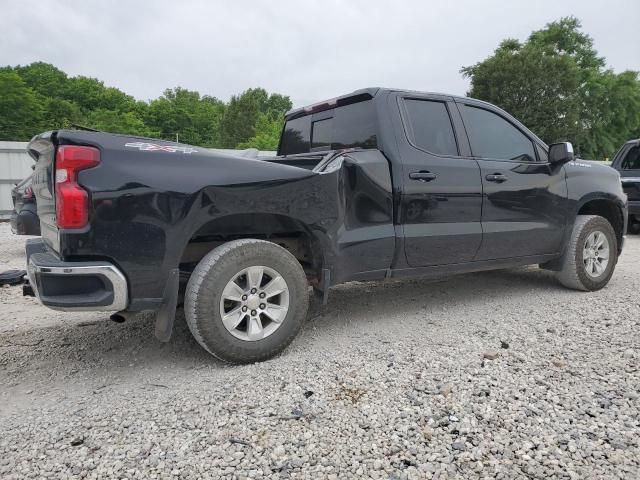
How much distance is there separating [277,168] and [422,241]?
133 cm

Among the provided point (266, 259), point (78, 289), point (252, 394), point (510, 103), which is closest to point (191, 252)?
point (266, 259)

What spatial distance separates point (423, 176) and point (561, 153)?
1667 mm

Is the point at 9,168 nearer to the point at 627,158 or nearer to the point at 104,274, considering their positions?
the point at 104,274

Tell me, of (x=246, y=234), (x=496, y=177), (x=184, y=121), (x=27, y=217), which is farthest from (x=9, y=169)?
(x=184, y=121)

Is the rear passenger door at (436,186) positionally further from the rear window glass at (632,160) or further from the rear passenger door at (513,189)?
the rear window glass at (632,160)

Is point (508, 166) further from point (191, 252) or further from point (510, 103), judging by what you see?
point (510, 103)

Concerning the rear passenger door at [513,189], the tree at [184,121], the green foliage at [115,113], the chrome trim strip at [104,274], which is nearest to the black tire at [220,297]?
the chrome trim strip at [104,274]

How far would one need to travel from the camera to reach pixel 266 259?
115 inches

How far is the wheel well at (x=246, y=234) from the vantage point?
10.0 ft

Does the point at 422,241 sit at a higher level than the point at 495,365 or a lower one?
higher

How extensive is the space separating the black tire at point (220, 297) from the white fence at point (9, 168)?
11467 millimetres

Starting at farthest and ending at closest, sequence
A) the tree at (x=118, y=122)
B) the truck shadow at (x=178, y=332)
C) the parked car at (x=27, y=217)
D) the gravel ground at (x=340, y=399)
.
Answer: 1. the tree at (x=118, y=122)
2. the parked car at (x=27, y=217)
3. the truck shadow at (x=178, y=332)
4. the gravel ground at (x=340, y=399)

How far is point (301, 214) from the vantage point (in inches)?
123

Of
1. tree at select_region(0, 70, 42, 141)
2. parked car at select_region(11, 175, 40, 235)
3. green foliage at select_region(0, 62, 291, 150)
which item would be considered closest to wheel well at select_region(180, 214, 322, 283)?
parked car at select_region(11, 175, 40, 235)
